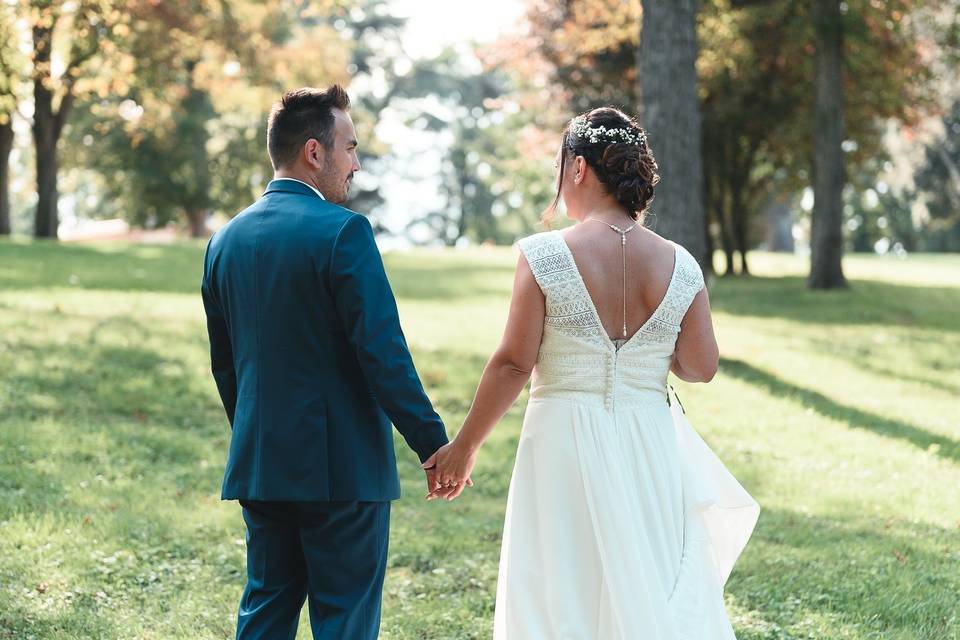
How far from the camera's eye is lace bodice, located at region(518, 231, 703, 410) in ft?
12.2

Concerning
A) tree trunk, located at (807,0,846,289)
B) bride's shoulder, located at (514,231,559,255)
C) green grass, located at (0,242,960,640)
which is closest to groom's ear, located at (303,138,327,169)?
bride's shoulder, located at (514,231,559,255)

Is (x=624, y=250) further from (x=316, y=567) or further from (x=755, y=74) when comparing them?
(x=755, y=74)

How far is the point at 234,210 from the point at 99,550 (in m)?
40.0

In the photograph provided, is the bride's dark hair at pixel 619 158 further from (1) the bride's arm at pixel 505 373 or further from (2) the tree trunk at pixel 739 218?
(2) the tree trunk at pixel 739 218

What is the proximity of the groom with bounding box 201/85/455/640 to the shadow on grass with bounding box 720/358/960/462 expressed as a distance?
712 cm

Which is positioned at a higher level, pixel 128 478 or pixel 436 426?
pixel 436 426

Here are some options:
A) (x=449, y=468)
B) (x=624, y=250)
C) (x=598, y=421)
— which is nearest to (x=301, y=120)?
(x=624, y=250)

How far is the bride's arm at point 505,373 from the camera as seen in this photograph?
373cm

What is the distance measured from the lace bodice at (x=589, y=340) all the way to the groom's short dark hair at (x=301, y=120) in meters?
0.78

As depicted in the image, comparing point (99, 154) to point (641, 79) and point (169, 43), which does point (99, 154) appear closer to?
point (169, 43)

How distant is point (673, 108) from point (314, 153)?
30.5ft

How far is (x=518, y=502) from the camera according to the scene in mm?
3900

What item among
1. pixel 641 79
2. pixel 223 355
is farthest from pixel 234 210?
pixel 223 355

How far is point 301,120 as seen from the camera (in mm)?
3645
